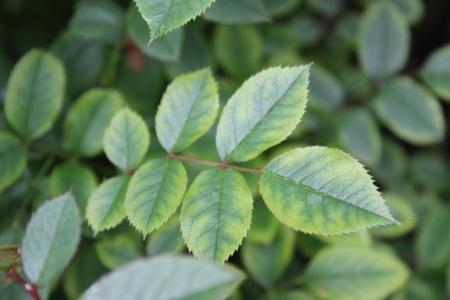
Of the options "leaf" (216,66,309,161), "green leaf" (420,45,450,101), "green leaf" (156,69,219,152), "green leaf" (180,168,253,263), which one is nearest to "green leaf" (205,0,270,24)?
"green leaf" (156,69,219,152)

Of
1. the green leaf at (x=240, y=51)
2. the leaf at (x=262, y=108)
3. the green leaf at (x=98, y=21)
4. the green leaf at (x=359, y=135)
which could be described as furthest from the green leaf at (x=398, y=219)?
the green leaf at (x=98, y=21)

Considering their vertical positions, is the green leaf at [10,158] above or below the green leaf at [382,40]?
above

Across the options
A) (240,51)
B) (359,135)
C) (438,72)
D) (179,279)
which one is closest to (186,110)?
(179,279)

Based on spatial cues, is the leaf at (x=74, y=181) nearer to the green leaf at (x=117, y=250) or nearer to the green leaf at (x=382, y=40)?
the green leaf at (x=117, y=250)

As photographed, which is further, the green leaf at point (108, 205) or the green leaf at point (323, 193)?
the green leaf at point (108, 205)

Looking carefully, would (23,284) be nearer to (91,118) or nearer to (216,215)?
(216,215)

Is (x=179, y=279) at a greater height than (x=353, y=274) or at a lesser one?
greater

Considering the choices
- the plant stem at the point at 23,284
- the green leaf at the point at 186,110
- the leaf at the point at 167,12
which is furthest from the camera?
the green leaf at the point at 186,110
